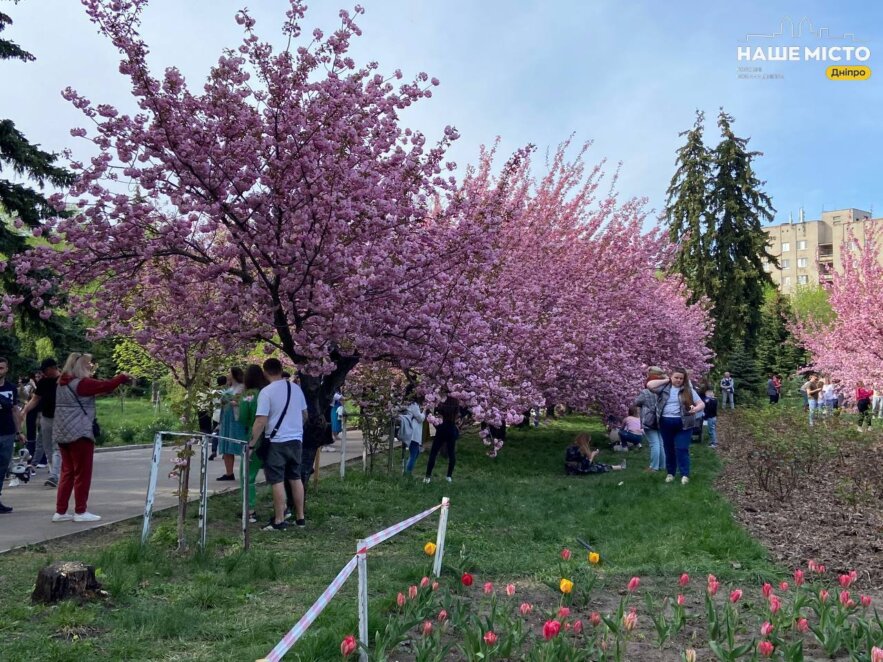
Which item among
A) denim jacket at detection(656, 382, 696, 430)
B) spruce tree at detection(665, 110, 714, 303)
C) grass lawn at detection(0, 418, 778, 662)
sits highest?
spruce tree at detection(665, 110, 714, 303)

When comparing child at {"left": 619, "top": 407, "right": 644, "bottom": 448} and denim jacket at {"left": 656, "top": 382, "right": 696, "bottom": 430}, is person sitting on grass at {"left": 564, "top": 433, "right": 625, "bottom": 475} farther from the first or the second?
denim jacket at {"left": 656, "top": 382, "right": 696, "bottom": 430}

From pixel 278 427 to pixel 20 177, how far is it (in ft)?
35.0

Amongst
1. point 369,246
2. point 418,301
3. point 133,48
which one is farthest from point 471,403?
point 133,48

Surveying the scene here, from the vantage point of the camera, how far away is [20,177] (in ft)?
50.8

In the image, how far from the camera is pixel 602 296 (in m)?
20.3

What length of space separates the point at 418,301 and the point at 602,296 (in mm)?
11475

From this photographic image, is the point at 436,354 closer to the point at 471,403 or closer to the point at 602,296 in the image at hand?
the point at 471,403

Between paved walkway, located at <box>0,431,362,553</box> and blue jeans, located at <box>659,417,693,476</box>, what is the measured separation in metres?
5.75

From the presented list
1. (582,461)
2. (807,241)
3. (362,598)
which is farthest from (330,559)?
(807,241)

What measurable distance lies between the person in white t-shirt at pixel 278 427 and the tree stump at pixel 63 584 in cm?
269

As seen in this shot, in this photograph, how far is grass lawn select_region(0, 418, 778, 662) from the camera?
14.8 feet

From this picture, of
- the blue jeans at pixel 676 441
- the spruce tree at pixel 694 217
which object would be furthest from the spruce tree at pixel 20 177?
the spruce tree at pixel 694 217

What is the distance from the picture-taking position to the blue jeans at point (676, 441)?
1157 centimetres

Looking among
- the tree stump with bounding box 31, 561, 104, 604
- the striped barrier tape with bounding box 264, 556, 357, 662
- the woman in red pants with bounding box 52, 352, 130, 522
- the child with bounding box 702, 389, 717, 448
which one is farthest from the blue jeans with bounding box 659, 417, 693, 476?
the striped barrier tape with bounding box 264, 556, 357, 662
